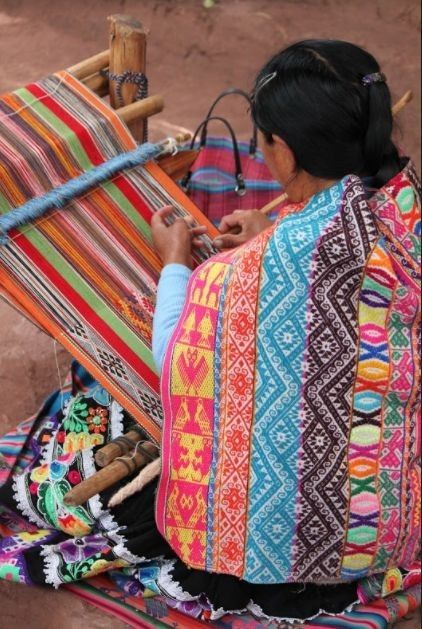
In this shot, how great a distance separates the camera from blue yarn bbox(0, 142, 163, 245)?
224 cm

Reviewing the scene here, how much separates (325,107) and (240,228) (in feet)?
2.15

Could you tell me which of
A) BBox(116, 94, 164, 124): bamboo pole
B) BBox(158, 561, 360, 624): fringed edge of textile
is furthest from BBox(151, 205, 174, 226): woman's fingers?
BBox(158, 561, 360, 624): fringed edge of textile

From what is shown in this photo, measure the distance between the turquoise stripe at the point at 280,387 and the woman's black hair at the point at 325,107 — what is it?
10 cm

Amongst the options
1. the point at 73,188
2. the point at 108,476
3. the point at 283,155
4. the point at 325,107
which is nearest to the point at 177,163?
the point at 73,188

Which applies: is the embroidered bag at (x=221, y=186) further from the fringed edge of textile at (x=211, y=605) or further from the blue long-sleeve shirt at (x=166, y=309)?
the fringed edge of textile at (x=211, y=605)

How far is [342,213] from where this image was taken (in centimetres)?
201

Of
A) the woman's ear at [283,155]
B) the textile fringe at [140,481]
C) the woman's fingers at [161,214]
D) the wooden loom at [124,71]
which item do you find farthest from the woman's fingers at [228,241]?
the textile fringe at [140,481]

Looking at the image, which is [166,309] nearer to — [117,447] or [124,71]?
[117,447]

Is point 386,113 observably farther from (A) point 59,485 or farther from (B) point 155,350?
(A) point 59,485

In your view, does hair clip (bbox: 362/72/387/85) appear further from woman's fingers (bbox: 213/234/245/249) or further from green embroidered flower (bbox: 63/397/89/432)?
green embroidered flower (bbox: 63/397/89/432)

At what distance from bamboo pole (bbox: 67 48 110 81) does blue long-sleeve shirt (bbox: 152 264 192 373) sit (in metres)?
0.72

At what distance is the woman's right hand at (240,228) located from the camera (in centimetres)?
252

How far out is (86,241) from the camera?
238 centimetres

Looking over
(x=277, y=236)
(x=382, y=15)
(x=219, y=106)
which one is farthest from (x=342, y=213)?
(x=382, y=15)
